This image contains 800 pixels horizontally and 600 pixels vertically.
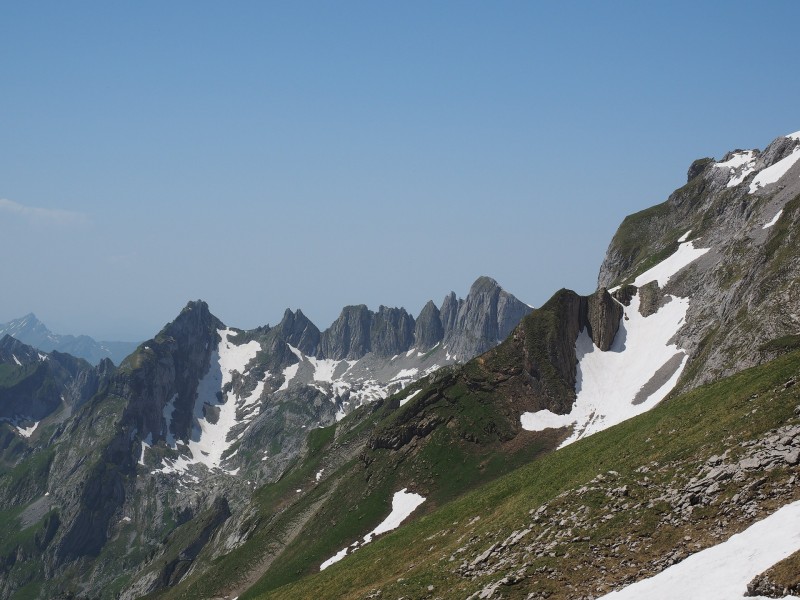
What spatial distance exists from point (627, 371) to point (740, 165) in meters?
93.9

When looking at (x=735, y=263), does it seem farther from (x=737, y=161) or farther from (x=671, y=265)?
(x=737, y=161)

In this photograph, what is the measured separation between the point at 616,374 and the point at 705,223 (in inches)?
2377

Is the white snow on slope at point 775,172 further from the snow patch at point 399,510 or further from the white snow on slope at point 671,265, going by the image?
the snow patch at point 399,510

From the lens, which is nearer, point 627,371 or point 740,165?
point 627,371

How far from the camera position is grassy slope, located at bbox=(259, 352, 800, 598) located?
37219 mm

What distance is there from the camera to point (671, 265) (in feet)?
525

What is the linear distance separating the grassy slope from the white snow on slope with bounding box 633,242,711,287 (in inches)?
3731

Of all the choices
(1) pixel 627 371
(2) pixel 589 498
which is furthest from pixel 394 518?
(2) pixel 589 498

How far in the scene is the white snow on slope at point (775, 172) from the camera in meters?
153

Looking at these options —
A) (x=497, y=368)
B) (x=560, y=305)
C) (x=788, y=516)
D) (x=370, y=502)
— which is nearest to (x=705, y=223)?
(x=560, y=305)

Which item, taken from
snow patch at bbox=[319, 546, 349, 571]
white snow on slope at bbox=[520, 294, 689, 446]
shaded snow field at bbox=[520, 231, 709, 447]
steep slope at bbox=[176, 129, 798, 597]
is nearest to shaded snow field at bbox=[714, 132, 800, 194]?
steep slope at bbox=[176, 129, 798, 597]

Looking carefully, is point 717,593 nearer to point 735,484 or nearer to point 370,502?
point 735,484

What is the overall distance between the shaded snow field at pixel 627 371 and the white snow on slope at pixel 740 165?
3789cm

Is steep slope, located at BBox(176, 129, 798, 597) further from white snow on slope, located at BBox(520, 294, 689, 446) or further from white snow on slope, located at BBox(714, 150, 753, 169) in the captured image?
white snow on slope, located at BBox(714, 150, 753, 169)
